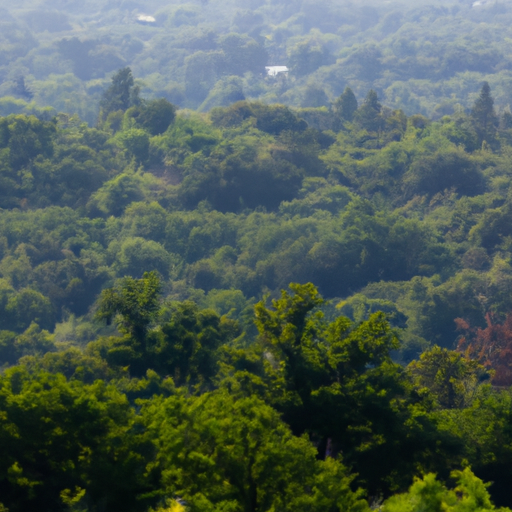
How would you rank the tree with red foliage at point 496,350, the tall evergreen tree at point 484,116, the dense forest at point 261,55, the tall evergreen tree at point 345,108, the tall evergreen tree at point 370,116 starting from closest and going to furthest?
the tree with red foliage at point 496,350
the tall evergreen tree at point 484,116
the tall evergreen tree at point 370,116
the tall evergreen tree at point 345,108
the dense forest at point 261,55

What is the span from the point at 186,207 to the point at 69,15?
132m

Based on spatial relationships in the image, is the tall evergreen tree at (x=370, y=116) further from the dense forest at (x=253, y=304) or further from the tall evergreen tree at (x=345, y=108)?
the tall evergreen tree at (x=345, y=108)

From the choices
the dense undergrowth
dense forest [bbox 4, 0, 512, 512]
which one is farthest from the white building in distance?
the dense undergrowth

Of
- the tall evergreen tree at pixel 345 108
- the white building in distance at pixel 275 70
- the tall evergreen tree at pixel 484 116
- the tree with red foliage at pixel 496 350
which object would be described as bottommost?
the white building in distance at pixel 275 70

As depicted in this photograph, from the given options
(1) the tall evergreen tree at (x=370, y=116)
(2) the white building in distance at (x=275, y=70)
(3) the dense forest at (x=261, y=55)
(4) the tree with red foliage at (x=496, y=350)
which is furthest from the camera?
(2) the white building in distance at (x=275, y=70)

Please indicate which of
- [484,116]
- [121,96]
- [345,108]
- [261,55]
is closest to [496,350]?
[484,116]

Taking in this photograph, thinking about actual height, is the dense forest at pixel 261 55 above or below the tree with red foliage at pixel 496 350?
below

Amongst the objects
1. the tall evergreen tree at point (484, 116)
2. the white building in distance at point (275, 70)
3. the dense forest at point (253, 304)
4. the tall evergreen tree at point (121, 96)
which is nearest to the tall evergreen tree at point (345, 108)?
the dense forest at point (253, 304)

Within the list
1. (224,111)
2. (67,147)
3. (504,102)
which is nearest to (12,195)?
(67,147)

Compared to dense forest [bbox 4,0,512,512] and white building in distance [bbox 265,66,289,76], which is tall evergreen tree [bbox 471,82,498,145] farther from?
white building in distance [bbox 265,66,289,76]

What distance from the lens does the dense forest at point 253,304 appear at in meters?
16.9

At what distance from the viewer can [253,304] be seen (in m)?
44.3

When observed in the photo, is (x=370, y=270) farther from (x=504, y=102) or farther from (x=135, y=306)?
(x=504, y=102)

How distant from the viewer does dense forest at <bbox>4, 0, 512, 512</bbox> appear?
1689cm
